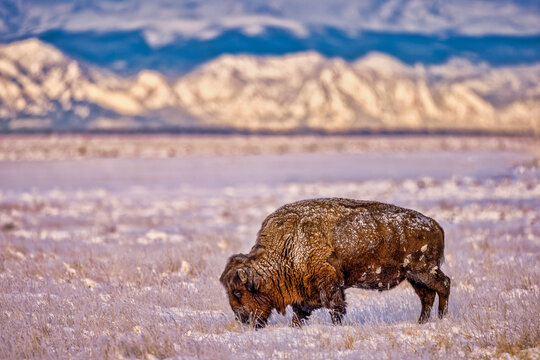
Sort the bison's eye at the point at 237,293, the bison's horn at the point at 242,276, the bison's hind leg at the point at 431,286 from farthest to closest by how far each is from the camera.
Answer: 1. the bison's hind leg at the point at 431,286
2. the bison's eye at the point at 237,293
3. the bison's horn at the point at 242,276

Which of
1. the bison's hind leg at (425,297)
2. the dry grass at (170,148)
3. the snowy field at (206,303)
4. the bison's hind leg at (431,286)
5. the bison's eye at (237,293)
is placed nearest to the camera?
the snowy field at (206,303)

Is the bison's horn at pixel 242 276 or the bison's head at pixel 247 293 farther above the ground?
the bison's horn at pixel 242 276

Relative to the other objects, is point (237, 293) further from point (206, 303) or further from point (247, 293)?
point (206, 303)

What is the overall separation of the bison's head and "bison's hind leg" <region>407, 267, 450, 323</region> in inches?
76.3

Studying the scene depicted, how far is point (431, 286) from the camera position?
7.75 meters

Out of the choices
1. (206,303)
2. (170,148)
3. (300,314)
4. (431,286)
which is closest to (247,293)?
(300,314)

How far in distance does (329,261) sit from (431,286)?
Result: 1.44 m

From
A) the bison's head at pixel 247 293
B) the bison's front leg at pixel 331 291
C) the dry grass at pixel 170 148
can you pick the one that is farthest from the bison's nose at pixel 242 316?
the dry grass at pixel 170 148

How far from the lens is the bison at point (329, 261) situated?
24.3ft

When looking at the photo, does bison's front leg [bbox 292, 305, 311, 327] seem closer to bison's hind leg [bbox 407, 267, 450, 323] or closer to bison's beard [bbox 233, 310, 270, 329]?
bison's beard [bbox 233, 310, 270, 329]

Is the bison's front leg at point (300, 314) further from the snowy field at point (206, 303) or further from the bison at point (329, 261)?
the snowy field at point (206, 303)

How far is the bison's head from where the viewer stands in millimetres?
7230

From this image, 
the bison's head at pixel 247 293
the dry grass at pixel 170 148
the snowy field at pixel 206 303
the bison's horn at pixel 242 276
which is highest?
the bison's horn at pixel 242 276

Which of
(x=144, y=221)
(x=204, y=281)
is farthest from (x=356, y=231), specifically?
(x=144, y=221)
